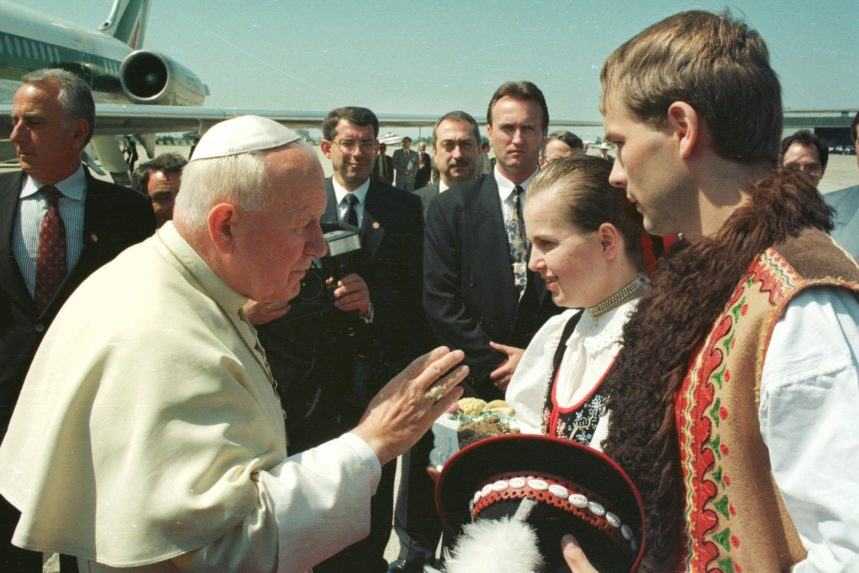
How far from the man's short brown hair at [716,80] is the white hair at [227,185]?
0.85m

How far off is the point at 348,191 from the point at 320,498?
300cm

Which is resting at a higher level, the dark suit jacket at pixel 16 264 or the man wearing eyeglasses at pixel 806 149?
the man wearing eyeglasses at pixel 806 149

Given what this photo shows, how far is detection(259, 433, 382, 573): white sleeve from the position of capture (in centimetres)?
137

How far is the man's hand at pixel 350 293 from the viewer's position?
292cm

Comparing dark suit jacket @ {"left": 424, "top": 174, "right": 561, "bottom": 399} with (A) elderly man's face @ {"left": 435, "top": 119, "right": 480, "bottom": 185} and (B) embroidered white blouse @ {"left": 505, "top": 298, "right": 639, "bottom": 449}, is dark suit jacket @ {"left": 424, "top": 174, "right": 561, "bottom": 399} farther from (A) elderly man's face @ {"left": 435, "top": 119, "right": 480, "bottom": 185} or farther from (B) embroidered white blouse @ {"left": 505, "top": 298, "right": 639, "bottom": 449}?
(A) elderly man's face @ {"left": 435, "top": 119, "right": 480, "bottom": 185}

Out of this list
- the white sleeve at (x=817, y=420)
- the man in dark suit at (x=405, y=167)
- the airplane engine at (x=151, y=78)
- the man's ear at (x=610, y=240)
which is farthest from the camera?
the airplane engine at (x=151, y=78)

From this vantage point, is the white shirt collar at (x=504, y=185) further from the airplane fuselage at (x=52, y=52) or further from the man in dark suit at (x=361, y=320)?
the airplane fuselage at (x=52, y=52)

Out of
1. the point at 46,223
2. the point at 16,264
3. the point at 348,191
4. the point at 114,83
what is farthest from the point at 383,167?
the point at 114,83

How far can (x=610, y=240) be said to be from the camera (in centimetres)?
204

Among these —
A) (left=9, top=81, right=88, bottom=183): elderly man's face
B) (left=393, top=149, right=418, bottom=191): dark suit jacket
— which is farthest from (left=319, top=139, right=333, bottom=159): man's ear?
(left=393, top=149, right=418, bottom=191): dark suit jacket

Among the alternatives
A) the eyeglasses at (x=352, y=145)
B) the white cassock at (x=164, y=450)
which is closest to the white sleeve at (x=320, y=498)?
the white cassock at (x=164, y=450)

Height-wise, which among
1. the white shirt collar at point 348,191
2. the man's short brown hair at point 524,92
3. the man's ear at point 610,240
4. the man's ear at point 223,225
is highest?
the man's short brown hair at point 524,92

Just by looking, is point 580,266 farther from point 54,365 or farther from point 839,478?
point 54,365

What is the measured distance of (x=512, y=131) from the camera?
4.08 metres
